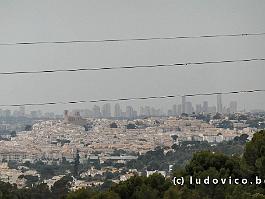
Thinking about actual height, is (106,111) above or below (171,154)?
above

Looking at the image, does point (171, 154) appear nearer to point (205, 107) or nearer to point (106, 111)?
point (205, 107)

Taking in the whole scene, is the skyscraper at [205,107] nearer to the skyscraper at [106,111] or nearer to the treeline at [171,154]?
the treeline at [171,154]

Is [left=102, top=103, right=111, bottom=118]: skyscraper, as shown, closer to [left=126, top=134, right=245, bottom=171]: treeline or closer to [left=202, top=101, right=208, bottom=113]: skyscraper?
[left=126, top=134, right=245, bottom=171]: treeline

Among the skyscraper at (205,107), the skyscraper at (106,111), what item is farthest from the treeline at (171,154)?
the skyscraper at (106,111)

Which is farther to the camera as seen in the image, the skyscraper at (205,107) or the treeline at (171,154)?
the skyscraper at (205,107)

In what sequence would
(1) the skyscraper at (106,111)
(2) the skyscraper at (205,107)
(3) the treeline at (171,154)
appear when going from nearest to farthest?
(3) the treeline at (171,154), (2) the skyscraper at (205,107), (1) the skyscraper at (106,111)

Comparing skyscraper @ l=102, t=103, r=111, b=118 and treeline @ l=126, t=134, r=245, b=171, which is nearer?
treeline @ l=126, t=134, r=245, b=171

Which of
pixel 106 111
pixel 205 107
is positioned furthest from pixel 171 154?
pixel 106 111

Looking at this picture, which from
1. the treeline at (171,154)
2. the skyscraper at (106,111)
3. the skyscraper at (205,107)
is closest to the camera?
the treeline at (171,154)

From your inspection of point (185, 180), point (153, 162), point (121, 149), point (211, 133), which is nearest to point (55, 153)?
point (121, 149)

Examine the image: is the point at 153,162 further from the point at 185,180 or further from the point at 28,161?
the point at 185,180

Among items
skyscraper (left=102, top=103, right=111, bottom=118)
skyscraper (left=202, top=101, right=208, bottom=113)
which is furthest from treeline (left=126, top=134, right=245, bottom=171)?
skyscraper (left=102, top=103, right=111, bottom=118)
